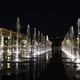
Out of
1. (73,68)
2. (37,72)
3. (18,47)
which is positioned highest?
(18,47)

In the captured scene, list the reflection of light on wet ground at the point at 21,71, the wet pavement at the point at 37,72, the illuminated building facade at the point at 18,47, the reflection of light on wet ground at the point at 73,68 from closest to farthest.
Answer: the wet pavement at the point at 37,72
the reflection of light on wet ground at the point at 21,71
the reflection of light on wet ground at the point at 73,68
the illuminated building facade at the point at 18,47

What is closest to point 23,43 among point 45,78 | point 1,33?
point 1,33

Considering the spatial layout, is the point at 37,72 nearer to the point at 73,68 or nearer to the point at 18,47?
the point at 73,68

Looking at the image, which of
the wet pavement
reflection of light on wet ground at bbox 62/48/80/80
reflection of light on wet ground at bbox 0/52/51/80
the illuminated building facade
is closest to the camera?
the wet pavement

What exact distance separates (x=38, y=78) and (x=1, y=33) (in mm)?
106221

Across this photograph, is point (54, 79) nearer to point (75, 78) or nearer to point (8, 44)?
point (75, 78)

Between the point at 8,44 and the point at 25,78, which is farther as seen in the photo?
the point at 8,44

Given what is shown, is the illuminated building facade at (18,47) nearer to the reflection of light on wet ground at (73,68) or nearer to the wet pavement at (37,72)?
the reflection of light on wet ground at (73,68)

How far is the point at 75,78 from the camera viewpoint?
1557 centimetres

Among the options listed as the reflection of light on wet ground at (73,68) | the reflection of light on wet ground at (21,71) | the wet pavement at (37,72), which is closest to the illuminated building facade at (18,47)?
the reflection of light on wet ground at (73,68)

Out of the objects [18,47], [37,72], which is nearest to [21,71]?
[37,72]

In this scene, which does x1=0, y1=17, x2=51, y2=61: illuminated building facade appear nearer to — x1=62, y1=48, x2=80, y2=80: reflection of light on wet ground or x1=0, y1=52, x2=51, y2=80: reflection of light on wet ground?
x1=62, y1=48, x2=80, y2=80: reflection of light on wet ground

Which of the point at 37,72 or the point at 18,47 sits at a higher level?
the point at 18,47

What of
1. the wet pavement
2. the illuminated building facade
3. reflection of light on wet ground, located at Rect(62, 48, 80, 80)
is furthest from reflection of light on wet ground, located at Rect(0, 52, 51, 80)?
the illuminated building facade
